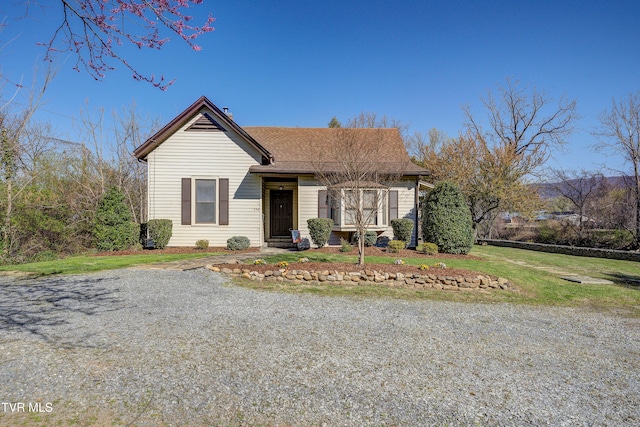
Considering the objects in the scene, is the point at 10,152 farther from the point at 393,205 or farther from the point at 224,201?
the point at 393,205

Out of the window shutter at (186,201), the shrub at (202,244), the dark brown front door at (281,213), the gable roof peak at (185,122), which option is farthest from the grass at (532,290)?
the gable roof peak at (185,122)

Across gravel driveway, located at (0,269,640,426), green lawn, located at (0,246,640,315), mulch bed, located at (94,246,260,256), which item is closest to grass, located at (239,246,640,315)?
green lawn, located at (0,246,640,315)

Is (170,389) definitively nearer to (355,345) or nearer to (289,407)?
(289,407)

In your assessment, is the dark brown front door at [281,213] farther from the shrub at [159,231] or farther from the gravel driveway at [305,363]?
the gravel driveway at [305,363]

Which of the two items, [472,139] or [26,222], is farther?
[472,139]

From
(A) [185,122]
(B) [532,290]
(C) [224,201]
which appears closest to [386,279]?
(B) [532,290]

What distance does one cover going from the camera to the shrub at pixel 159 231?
12.9 metres

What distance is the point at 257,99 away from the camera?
691 inches

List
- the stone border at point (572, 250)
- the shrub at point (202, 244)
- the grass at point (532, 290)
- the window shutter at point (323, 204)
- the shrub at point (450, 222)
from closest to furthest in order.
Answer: the grass at point (532, 290) < the shrub at point (450, 222) < the shrub at point (202, 244) < the stone border at point (572, 250) < the window shutter at point (323, 204)

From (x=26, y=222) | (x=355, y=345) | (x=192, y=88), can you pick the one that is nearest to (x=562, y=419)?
(x=355, y=345)

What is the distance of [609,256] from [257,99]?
17.6 metres

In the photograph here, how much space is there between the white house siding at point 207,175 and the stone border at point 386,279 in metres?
5.87

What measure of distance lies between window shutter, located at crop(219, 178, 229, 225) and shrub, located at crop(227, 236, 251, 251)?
0.90 meters

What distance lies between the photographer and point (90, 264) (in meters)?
9.58
